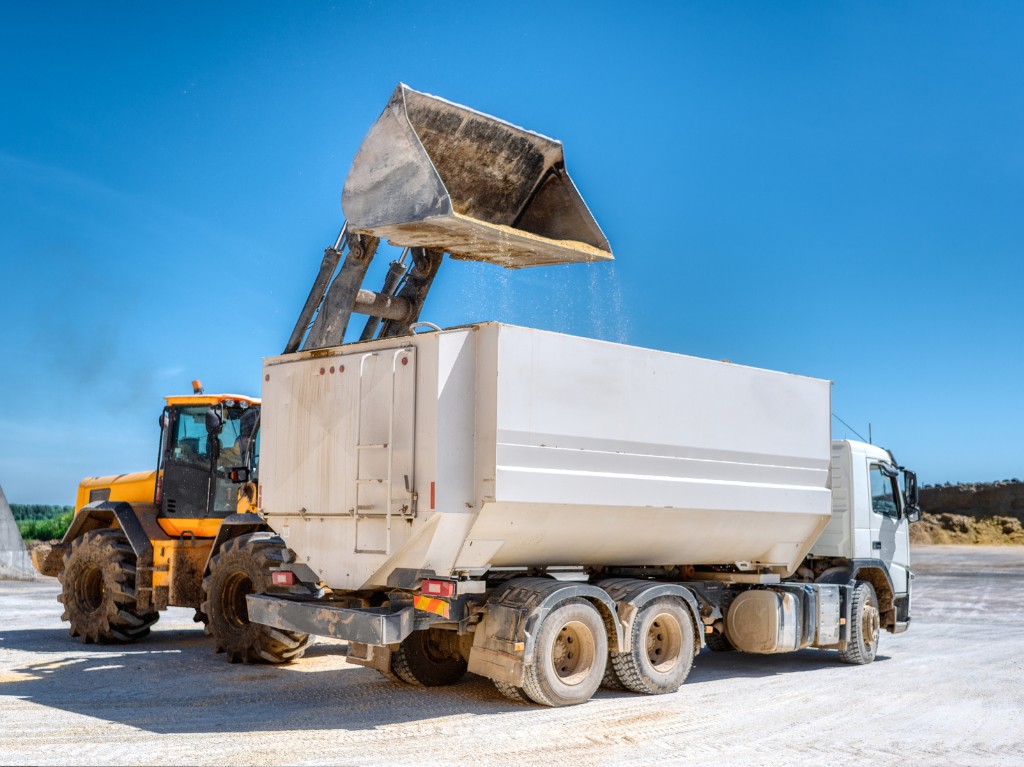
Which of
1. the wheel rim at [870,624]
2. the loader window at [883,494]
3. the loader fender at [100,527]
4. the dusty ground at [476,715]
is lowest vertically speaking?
the dusty ground at [476,715]

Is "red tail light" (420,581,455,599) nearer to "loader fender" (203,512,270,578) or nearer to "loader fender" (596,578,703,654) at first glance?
"loader fender" (596,578,703,654)

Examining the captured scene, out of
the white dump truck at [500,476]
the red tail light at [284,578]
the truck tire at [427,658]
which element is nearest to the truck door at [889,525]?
the white dump truck at [500,476]

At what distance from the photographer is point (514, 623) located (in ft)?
29.4

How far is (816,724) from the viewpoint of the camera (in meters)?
8.94

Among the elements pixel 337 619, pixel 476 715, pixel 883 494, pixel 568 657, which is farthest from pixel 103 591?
pixel 883 494

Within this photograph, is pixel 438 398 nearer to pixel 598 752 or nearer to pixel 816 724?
pixel 598 752

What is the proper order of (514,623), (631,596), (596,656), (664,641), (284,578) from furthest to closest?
(664,641)
(284,578)
(631,596)
(596,656)
(514,623)

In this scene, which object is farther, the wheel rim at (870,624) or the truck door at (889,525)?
the truck door at (889,525)

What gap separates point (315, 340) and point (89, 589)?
233 inches

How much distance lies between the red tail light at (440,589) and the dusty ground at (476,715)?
3.32 feet

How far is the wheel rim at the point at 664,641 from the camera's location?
1050cm

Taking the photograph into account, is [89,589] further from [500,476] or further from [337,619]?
[500,476]

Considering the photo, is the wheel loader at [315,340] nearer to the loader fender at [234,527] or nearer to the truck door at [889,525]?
the loader fender at [234,527]

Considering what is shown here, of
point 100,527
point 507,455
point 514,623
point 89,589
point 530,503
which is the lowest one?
point 89,589
